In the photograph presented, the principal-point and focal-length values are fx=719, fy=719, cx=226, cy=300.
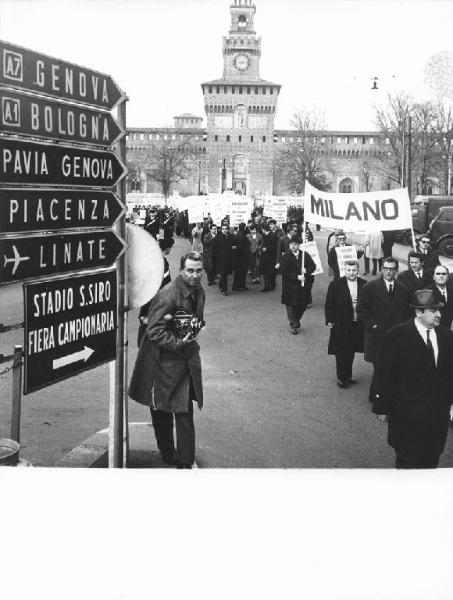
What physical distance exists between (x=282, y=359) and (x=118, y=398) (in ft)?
12.9

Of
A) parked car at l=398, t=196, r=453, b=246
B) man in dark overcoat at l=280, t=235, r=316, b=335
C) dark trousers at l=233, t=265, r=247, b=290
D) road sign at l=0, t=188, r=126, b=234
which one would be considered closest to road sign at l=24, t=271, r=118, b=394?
road sign at l=0, t=188, r=126, b=234

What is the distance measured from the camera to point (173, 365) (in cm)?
451

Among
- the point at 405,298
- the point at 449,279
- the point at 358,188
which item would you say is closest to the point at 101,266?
the point at 405,298

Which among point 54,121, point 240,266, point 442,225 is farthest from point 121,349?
point 442,225

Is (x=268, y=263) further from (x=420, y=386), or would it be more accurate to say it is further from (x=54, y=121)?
(x=54, y=121)

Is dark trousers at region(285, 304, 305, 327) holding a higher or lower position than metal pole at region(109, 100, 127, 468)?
lower

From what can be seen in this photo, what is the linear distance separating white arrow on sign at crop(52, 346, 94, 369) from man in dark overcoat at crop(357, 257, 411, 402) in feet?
11.3

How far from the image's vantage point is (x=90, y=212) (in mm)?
3479

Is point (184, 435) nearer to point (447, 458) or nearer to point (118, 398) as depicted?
point (118, 398)

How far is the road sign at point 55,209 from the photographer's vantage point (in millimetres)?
3008

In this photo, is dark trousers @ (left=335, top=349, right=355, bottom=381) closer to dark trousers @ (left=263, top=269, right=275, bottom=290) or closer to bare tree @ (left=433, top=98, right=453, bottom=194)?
bare tree @ (left=433, top=98, right=453, bottom=194)

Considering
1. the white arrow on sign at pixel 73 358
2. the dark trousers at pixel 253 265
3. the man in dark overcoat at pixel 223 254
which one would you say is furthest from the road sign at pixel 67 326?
the dark trousers at pixel 253 265

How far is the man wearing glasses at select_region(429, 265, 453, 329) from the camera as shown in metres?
6.66

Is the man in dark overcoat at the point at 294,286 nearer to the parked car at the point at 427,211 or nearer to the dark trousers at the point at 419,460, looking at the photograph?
the dark trousers at the point at 419,460
